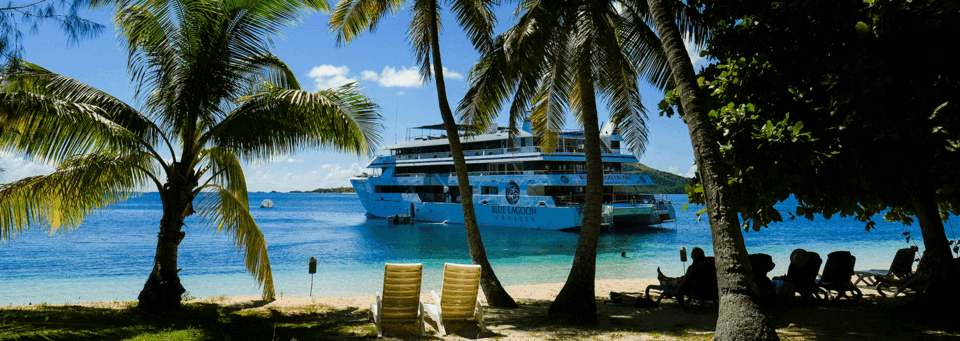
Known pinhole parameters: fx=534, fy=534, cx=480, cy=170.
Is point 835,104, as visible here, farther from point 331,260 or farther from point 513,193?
point 513,193

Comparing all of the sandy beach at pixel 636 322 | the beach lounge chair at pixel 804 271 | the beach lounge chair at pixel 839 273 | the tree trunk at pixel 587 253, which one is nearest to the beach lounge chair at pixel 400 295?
the sandy beach at pixel 636 322

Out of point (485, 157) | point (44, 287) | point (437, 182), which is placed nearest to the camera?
point (44, 287)

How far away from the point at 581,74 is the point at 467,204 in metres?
A: 2.16

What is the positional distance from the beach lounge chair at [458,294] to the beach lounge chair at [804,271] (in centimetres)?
380

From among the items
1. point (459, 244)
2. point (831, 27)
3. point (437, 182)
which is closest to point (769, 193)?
point (831, 27)

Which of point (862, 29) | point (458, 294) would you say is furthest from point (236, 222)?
point (862, 29)

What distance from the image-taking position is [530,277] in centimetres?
1370

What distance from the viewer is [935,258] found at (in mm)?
5121

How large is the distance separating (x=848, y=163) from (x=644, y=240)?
2325cm

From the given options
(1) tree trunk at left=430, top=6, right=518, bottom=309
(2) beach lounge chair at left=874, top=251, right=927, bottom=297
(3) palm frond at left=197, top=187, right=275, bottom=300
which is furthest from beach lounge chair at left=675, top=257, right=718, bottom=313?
(3) palm frond at left=197, top=187, right=275, bottom=300

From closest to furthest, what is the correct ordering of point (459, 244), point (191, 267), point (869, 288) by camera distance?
point (869, 288), point (191, 267), point (459, 244)

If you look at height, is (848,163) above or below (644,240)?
above

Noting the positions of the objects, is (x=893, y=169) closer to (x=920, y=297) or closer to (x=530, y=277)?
(x=920, y=297)

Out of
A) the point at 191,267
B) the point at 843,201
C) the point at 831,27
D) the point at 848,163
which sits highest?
the point at 831,27
